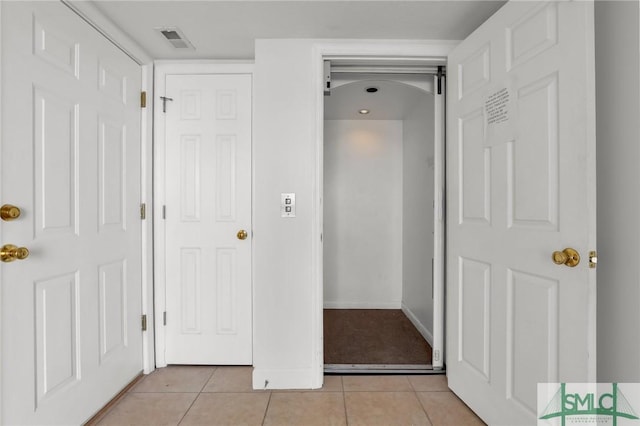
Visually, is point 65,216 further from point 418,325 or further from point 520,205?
point 418,325

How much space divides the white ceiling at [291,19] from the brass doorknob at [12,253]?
132 cm

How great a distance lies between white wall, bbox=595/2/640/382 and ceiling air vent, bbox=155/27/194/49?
84.0 inches

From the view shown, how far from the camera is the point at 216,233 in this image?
2.32m

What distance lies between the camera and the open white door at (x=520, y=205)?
1.20 metres

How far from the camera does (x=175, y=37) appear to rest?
1.99m

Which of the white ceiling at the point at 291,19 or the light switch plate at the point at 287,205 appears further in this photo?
the light switch plate at the point at 287,205

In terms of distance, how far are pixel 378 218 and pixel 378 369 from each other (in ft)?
6.42

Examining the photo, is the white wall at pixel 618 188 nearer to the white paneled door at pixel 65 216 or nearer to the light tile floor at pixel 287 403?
the light tile floor at pixel 287 403

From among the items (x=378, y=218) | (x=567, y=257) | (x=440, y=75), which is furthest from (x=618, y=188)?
(x=378, y=218)

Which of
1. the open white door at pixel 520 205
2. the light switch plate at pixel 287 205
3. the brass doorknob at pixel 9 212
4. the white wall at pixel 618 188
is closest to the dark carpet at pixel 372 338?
the open white door at pixel 520 205

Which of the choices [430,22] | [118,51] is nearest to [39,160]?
[118,51]

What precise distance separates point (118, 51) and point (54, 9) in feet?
1.56

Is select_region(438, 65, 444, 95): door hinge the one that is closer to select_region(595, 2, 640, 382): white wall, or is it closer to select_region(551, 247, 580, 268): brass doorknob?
select_region(595, 2, 640, 382): white wall

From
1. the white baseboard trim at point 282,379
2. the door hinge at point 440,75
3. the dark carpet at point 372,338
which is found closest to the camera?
the white baseboard trim at point 282,379
